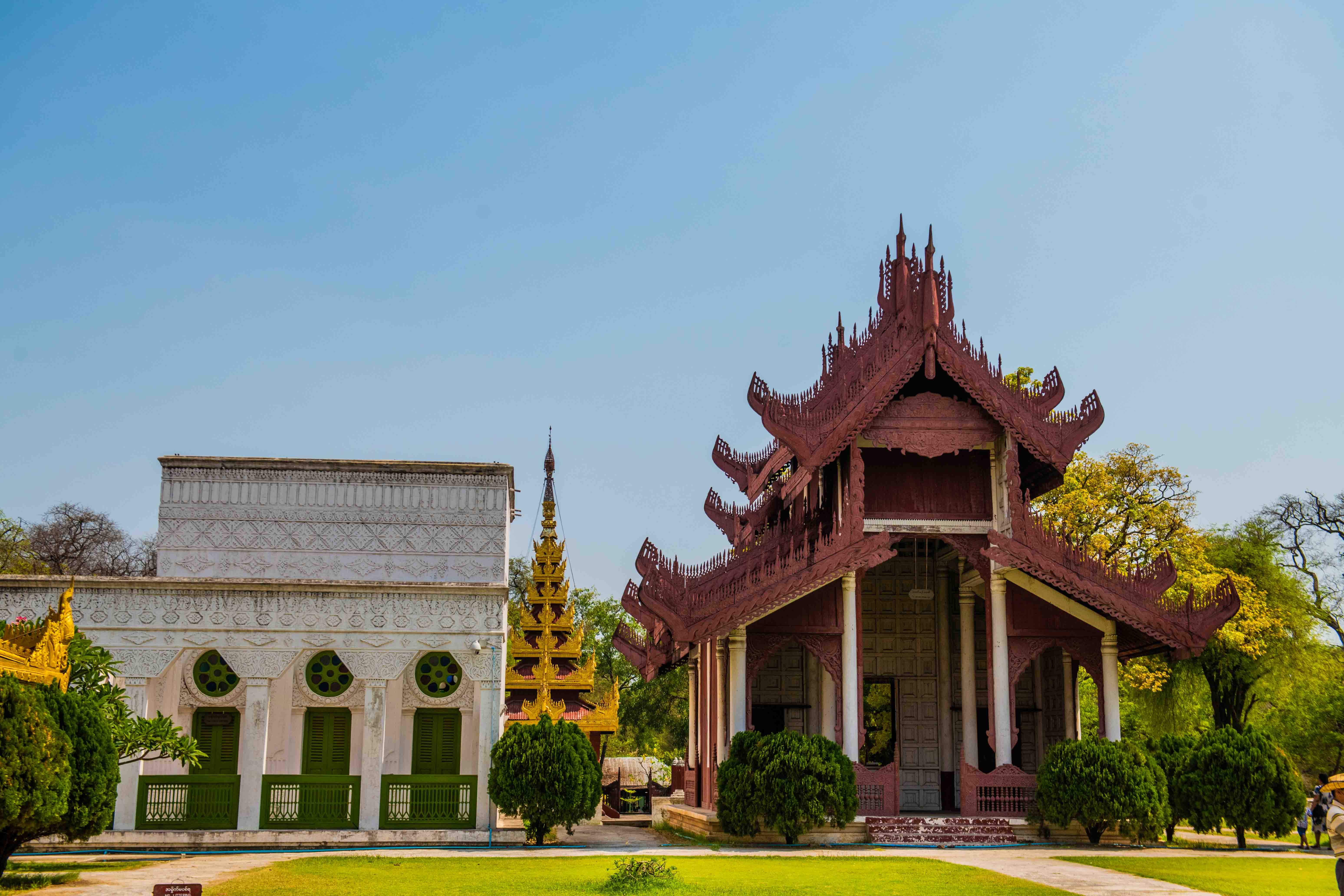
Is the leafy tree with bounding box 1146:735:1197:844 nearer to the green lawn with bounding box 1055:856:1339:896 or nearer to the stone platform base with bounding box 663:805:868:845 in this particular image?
the green lawn with bounding box 1055:856:1339:896

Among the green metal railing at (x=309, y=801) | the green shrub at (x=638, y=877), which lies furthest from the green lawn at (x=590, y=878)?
the green metal railing at (x=309, y=801)

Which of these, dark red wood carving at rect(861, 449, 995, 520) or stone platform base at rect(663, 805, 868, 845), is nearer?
stone platform base at rect(663, 805, 868, 845)

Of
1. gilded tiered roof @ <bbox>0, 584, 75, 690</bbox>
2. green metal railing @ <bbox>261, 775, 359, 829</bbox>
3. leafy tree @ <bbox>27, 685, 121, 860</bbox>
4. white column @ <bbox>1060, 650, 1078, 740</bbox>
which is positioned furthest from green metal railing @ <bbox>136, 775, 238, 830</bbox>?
white column @ <bbox>1060, 650, 1078, 740</bbox>

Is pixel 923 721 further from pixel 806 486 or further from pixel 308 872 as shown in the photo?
pixel 308 872

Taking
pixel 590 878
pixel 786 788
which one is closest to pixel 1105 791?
pixel 786 788

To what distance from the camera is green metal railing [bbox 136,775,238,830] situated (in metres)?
18.5

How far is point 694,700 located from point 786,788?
677 cm

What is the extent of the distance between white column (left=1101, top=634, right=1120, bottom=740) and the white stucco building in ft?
32.9

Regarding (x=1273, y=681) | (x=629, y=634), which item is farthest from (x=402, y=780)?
(x=1273, y=681)

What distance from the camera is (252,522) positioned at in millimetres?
21906

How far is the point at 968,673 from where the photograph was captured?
70.9 feet

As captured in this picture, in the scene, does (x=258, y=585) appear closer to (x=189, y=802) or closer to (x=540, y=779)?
(x=189, y=802)

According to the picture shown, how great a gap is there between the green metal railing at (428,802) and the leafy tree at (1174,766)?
10.5 m

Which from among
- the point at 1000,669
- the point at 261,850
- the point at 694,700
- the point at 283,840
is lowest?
the point at 261,850
